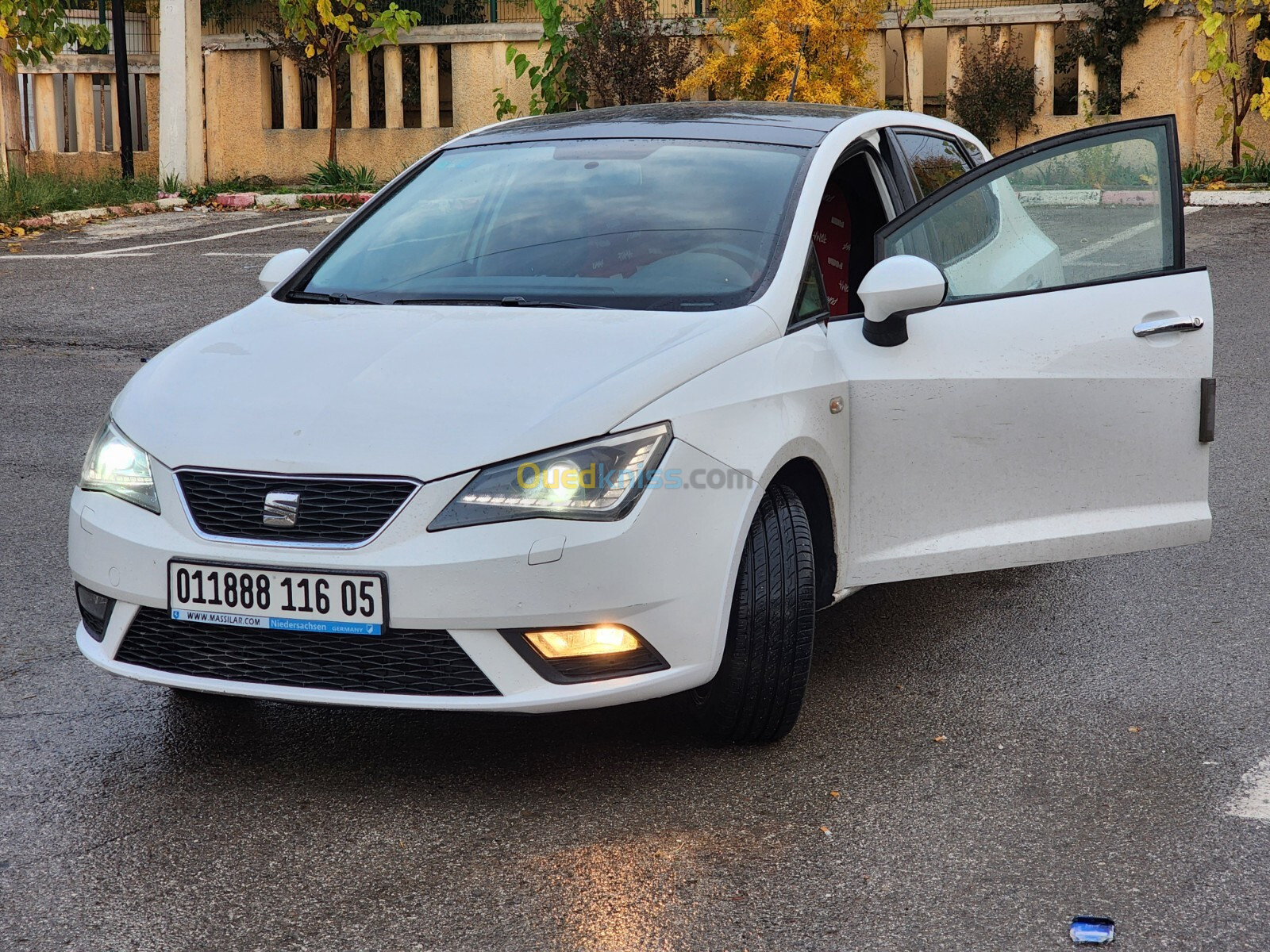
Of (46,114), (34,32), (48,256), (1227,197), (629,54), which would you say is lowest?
(48,256)

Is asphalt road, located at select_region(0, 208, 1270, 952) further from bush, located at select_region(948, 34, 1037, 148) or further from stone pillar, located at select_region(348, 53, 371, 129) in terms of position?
stone pillar, located at select_region(348, 53, 371, 129)

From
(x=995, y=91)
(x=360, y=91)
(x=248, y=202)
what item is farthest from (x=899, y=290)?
(x=360, y=91)

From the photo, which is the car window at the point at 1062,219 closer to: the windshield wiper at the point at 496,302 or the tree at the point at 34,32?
the windshield wiper at the point at 496,302

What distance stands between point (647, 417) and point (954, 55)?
54.2 ft

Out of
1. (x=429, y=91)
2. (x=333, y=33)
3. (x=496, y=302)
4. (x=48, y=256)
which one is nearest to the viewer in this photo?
(x=496, y=302)

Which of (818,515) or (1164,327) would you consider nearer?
(818,515)

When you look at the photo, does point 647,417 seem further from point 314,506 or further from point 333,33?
point 333,33

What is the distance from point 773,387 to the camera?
3.71m

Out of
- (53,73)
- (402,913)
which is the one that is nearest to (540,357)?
(402,913)

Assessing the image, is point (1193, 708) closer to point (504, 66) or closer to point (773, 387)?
point (773, 387)

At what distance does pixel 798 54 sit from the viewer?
16.6 metres

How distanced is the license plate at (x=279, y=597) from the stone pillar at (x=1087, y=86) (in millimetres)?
16557

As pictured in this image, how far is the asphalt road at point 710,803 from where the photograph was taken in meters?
3.01

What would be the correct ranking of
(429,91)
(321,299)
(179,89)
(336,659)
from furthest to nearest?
(429,91) < (179,89) < (321,299) < (336,659)
